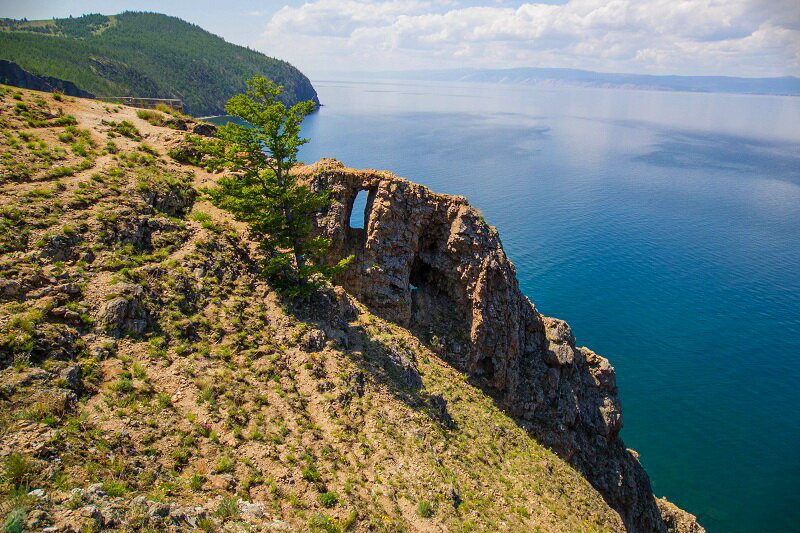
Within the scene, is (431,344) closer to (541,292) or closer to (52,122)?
(52,122)

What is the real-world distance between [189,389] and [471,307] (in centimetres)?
2945

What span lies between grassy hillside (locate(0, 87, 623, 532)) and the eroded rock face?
12.2ft

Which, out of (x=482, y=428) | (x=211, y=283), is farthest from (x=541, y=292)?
(x=211, y=283)

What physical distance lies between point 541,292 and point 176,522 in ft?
265

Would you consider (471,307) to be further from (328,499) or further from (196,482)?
(196,482)

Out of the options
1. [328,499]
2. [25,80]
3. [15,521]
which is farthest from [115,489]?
Result: [25,80]

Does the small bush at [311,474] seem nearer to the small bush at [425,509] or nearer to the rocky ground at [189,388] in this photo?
the rocky ground at [189,388]

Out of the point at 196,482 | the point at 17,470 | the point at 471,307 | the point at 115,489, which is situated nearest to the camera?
the point at 17,470

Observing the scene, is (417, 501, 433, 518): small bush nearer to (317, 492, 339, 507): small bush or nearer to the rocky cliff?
(317, 492, 339, 507): small bush

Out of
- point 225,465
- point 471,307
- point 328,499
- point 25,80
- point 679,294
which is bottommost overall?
point 679,294

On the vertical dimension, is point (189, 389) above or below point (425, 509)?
above

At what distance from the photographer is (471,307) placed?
4481cm

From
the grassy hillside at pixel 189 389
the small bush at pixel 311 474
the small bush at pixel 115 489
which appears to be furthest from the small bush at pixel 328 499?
the small bush at pixel 115 489

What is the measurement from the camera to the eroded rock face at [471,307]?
42.9 metres
